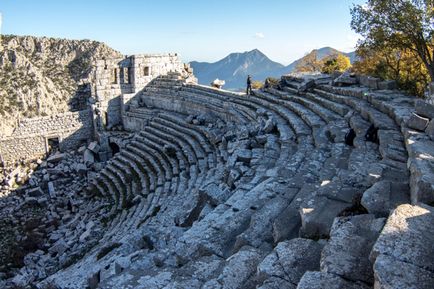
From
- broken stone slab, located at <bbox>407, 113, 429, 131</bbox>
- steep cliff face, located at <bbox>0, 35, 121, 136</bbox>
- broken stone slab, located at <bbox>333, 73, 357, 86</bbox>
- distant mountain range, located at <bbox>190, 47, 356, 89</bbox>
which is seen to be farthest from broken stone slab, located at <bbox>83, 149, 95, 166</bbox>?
distant mountain range, located at <bbox>190, 47, 356, 89</bbox>

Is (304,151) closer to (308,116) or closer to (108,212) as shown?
(308,116)

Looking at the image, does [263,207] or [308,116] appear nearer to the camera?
[263,207]

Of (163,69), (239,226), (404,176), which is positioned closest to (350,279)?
(239,226)

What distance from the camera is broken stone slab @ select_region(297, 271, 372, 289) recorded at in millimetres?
3336

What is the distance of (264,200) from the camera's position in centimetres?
696

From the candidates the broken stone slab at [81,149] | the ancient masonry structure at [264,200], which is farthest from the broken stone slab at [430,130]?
the broken stone slab at [81,149]

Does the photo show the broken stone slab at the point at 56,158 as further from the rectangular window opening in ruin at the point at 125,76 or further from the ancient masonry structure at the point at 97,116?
the rectangular window opening in ruin at the point at 125,76

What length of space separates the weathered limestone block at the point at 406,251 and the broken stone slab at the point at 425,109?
201 inches

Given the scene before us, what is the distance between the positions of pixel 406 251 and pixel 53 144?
24639mm

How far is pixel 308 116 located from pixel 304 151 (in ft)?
11.7

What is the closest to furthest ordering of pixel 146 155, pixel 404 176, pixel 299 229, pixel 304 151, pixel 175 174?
pixel 299 229 < pixel 404 176 < pixel 304 151 < pixel 175 174 < pixel 146 155

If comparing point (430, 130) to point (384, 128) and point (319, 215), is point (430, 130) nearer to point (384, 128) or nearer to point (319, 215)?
point (384, 128)

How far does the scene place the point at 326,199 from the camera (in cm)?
558

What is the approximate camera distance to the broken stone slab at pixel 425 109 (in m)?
8.30
